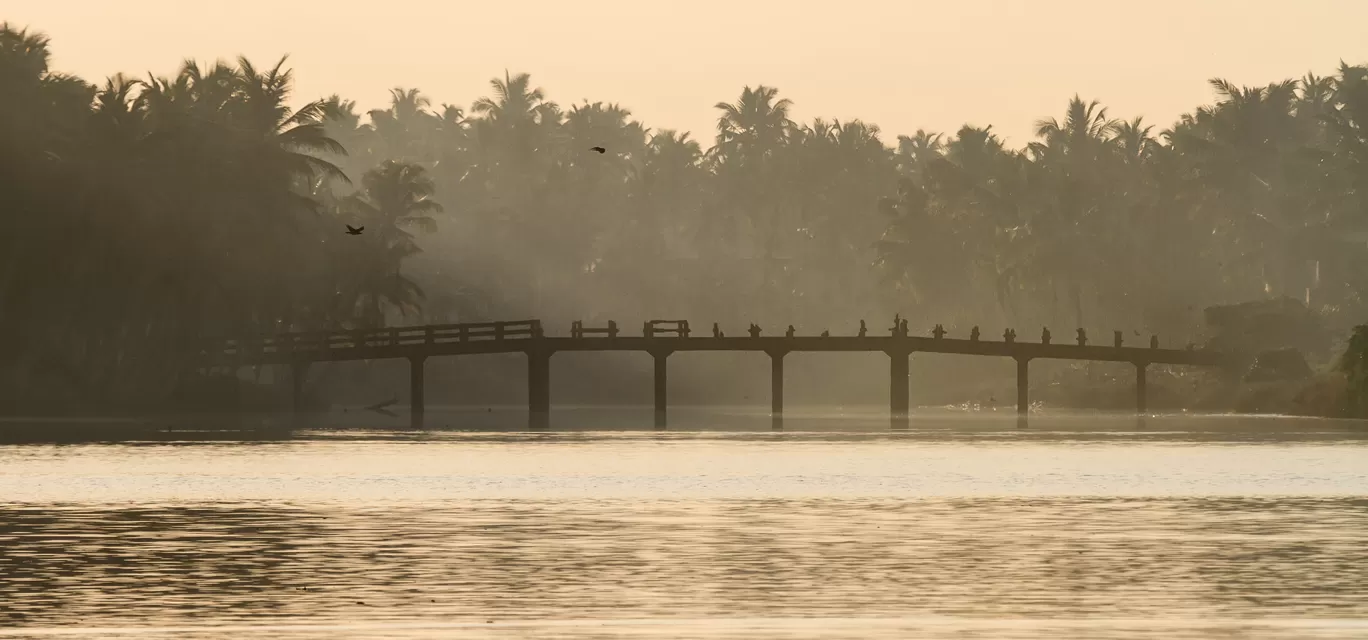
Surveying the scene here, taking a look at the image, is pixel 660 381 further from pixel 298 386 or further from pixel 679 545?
pixel 679 545

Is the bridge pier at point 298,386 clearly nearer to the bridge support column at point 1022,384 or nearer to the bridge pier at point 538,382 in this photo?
the bridge pier at point 538,382

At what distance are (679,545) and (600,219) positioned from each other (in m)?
132

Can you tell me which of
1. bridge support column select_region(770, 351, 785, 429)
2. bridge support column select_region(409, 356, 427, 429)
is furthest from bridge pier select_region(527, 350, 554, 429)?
bridge support column select_region(770, 351, 785, 429)

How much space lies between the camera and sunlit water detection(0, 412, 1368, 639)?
23719 mm

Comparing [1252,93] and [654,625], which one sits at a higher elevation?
[1252,93]

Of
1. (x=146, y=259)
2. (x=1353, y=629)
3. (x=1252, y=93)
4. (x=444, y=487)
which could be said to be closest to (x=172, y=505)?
(x=444, y=487)

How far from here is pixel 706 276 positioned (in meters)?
157

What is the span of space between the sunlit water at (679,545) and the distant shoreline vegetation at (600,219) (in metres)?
21.7

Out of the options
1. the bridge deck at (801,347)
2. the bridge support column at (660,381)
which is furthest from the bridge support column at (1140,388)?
the bridge support column at (660,381)

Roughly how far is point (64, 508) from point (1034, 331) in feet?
348

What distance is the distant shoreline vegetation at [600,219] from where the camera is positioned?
8344 centimetres

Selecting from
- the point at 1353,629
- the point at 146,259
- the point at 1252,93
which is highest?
the point at 1252,93

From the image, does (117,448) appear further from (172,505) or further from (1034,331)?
(1034,331)

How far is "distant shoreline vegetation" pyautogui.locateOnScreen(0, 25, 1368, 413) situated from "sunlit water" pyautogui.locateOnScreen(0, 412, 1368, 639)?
71.3 ft
